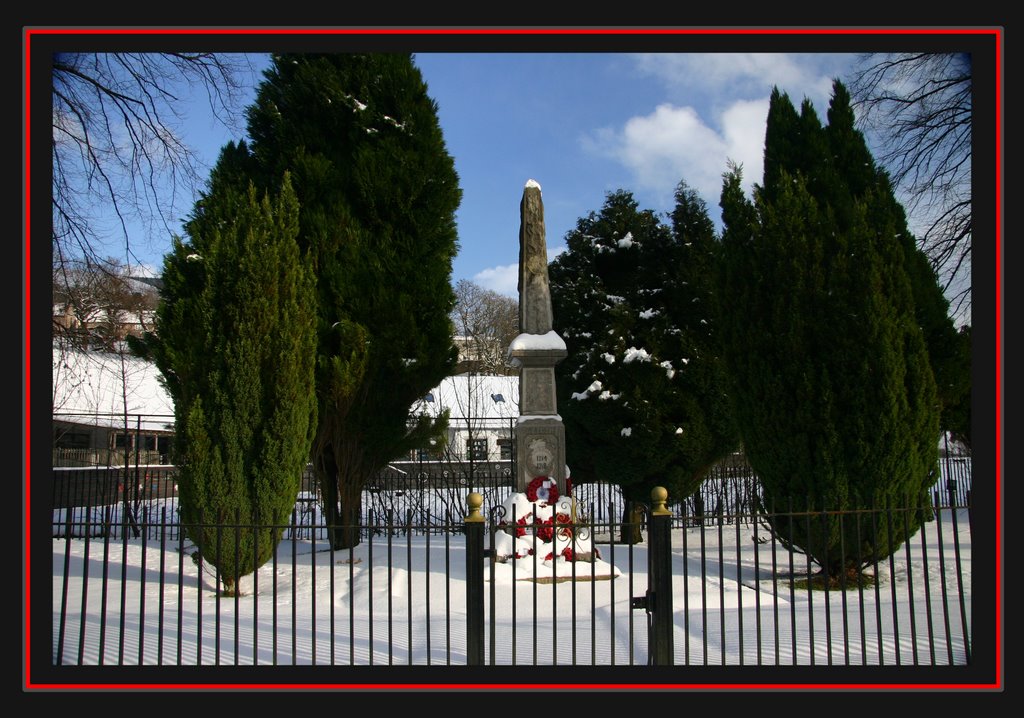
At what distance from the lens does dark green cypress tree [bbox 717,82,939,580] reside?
709 cm

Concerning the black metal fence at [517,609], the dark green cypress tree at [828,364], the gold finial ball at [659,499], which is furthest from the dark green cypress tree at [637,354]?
the gold finial ball at [659,499]

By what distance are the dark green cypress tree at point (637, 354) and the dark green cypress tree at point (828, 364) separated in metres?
3.64

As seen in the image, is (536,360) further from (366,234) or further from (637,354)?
(366,234)

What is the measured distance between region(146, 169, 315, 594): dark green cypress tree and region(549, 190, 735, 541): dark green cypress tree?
5.59 meters

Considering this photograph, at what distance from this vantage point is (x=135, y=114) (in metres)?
5.73

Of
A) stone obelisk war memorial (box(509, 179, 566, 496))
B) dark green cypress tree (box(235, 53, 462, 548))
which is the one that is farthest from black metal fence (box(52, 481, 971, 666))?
dark green cypress tree (box(235, 53, 462, 548))

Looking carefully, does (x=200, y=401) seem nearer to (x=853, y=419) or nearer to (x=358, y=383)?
(x=358, y=383)

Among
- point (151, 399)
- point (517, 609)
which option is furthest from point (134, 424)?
point (517, 609)

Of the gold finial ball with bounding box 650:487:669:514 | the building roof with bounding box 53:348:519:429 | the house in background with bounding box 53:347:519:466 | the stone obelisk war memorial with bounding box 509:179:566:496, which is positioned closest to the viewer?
the gold finial ball with bounding box 650:487:669:514

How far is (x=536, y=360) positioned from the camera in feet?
30.4

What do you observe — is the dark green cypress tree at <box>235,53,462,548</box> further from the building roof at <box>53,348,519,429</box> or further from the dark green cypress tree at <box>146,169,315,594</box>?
the building roof at <box>53,348,519,429</box>

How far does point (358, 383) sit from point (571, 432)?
424 centimetres
